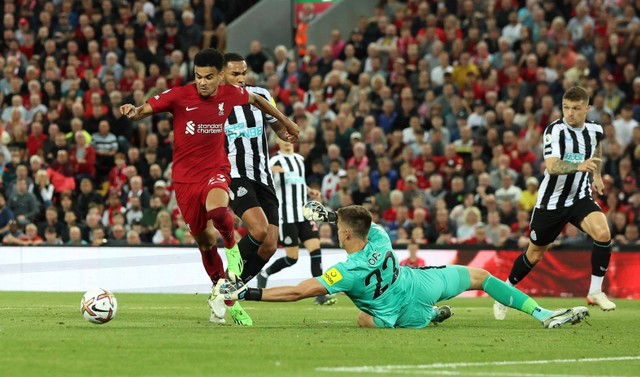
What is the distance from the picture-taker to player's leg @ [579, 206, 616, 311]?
13.8 meters

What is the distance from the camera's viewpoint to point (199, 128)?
11.9 meters

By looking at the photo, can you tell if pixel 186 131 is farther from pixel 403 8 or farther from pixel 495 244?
pixel 403 8

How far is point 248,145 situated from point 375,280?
3747mm

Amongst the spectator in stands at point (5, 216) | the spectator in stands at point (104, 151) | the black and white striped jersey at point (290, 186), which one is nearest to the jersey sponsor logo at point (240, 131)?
the black and white striped jersey at point (290, 186)

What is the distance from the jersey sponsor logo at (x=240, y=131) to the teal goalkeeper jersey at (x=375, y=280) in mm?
3426

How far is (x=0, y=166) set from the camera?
25.5 metres

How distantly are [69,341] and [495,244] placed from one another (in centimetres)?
1252

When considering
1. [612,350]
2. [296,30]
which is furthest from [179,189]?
[296,30]

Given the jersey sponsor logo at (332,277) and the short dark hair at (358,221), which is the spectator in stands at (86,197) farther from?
the jersey sponsor logo at (332,277)

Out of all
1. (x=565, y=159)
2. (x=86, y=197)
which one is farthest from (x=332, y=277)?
(x=86, y=197)

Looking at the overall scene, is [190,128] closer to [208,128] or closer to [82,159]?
[208,128]

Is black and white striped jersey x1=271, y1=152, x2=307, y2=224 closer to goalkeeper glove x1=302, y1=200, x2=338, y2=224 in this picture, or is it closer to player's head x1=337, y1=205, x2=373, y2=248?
goalkeeper glove x1=302, y1=200, x2=338, y2=224

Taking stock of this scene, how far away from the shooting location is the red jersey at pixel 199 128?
11844 mm

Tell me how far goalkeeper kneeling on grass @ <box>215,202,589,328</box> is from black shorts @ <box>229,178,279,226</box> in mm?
2132
